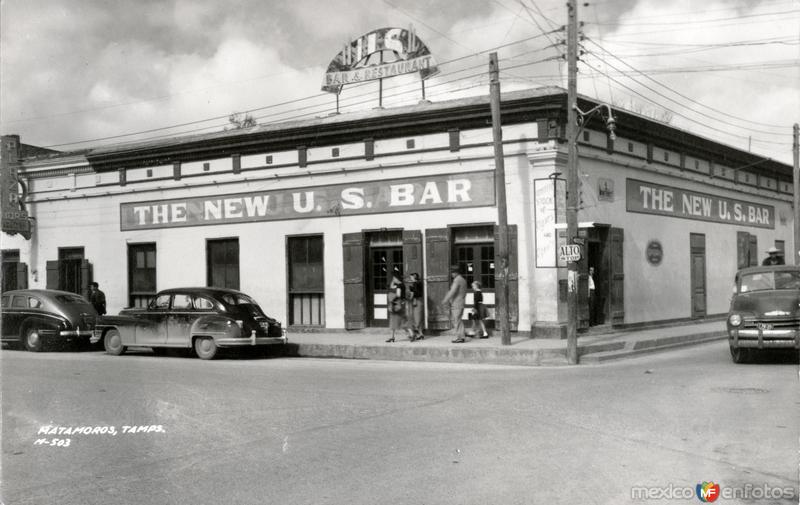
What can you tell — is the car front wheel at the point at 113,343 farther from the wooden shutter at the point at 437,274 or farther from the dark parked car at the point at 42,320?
the wooden shutter at the point at 437,274

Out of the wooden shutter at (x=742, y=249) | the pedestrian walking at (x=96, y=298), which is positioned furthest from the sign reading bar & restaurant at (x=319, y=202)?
the wooden shutter at (x=742, y=249)

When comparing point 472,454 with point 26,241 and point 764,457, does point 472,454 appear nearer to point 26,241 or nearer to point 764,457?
point 764,457

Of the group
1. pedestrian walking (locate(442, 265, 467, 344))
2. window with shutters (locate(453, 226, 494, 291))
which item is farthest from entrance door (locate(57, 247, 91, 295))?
pedestrian walking (locate(442, 265, 467, 344))

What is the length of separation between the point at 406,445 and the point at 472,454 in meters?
0.74

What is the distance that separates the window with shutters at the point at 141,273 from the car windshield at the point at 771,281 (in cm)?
1768

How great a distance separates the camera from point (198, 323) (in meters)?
16.8

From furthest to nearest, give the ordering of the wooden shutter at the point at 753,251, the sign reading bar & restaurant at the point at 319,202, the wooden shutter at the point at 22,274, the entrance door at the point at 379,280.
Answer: the wooden shutter at the point at 753,251, the wooden shutter at the point at 22,274, the entrance door at the point at 379,280, the sign reading bar & restaurant at the point at 319,202

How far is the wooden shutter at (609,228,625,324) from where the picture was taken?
20.3m

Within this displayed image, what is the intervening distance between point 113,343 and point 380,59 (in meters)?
10.9

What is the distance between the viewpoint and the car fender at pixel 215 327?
16.4 meters

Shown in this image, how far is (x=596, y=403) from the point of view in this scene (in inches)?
384

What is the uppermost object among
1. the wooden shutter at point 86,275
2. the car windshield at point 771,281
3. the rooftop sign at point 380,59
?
the rooftop sign at point 380,59

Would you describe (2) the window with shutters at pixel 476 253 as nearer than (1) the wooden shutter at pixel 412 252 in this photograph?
Yes

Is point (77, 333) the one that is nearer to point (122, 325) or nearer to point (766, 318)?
point (122, 325)
